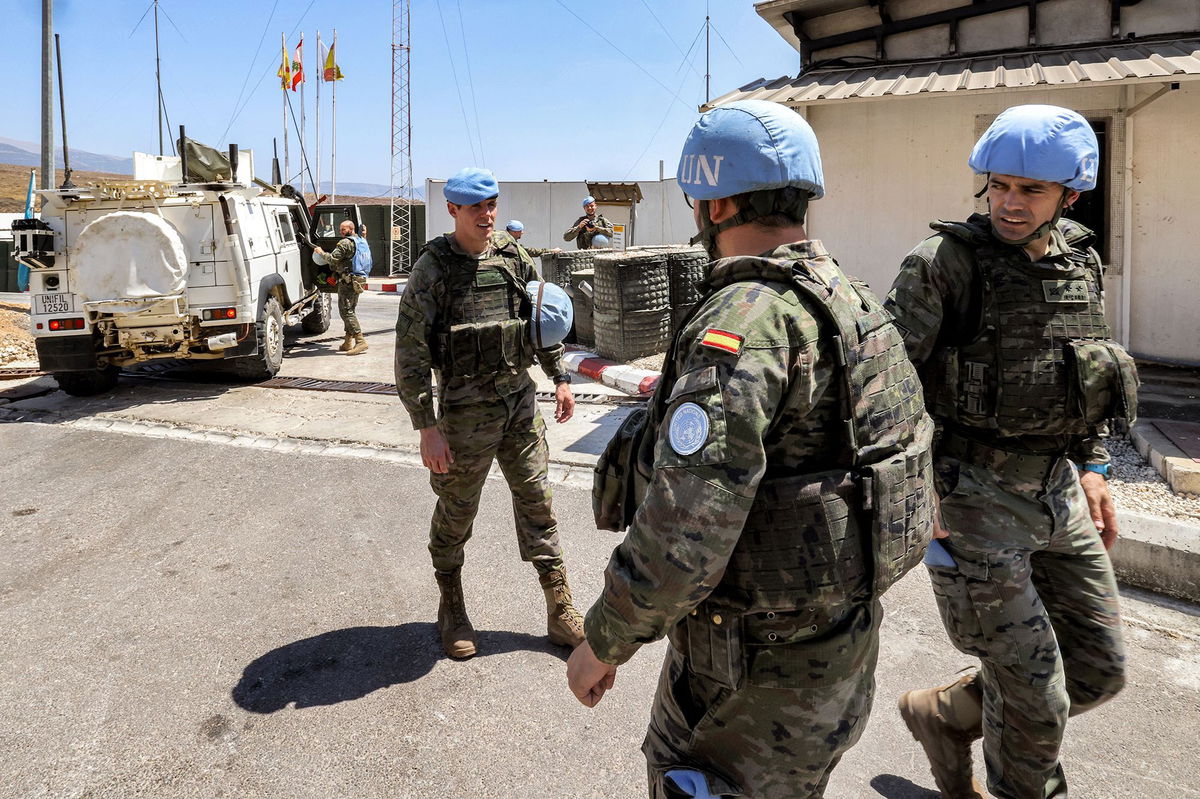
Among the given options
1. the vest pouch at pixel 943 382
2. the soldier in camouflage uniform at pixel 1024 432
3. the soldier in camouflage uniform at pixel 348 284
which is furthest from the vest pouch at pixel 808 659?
the soldier in camouflage uniform at pixel 348 284

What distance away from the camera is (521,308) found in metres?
3.74

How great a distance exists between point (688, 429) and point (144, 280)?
831 centimetres

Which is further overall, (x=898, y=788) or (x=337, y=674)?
(x=337, y=674)

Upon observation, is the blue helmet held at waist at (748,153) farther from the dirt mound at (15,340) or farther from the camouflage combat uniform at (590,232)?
the camouflage combat uniform at (590,232)

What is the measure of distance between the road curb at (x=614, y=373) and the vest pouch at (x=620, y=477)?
5.79 m

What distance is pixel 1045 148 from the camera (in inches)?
91.9

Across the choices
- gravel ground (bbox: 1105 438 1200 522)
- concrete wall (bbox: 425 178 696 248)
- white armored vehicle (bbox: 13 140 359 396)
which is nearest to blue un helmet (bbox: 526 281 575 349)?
gravel ground (bbox: 1105 438 1200 522)

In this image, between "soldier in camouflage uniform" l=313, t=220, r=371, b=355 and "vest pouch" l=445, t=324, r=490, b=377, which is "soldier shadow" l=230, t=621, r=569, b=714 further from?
"soldier in camouflage uniform" l=313, t=220, r=371, b=355

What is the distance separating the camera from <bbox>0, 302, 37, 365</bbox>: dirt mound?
11.2m

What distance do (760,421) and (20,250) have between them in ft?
29.7

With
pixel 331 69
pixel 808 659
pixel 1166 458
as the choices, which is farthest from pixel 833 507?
pixel 331 69

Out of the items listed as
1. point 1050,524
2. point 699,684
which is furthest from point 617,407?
point 699,684

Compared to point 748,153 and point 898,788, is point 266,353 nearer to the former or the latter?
point 898,788

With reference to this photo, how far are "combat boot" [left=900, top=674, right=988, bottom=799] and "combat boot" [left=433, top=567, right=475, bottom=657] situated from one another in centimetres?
177
